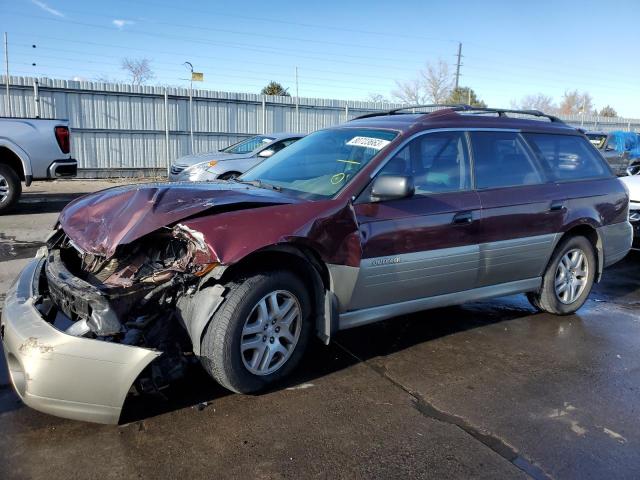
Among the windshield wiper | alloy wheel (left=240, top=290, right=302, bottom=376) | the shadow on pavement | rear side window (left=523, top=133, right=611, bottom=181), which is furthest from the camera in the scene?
the shadow on pavement

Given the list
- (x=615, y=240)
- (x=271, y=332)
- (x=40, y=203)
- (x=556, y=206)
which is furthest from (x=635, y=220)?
(x=40, y=203)

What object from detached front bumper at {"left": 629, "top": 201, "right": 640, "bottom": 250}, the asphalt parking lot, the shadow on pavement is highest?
detached front bumper at {"left": 629, "top": 201, "right": 640, "bottom": 250}

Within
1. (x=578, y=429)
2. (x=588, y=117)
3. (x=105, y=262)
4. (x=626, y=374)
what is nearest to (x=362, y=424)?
(x=578, y=429)

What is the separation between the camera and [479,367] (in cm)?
404

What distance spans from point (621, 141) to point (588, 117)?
1444 cm

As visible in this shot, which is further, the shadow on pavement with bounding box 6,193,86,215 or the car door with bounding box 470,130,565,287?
the shadow on pavement with bounding box 6,193,86,215

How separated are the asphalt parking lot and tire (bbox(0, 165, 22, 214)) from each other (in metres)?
6.97

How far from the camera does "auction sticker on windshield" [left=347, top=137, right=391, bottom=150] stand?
4000mm

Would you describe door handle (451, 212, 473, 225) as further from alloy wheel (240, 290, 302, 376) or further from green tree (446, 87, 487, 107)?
green tree (446, 87, 487, 107)

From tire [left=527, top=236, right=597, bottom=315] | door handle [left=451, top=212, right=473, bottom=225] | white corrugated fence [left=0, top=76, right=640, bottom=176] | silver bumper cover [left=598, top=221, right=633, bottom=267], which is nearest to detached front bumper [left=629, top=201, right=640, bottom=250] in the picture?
silver bumper cover [left=598, top=221, right=633, bottom=267]

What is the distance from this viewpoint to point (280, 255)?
3434 millimetres

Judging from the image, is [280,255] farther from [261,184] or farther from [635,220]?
[635,220]

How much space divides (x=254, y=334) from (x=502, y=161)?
269cm

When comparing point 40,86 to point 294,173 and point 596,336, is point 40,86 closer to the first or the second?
point 294,173
